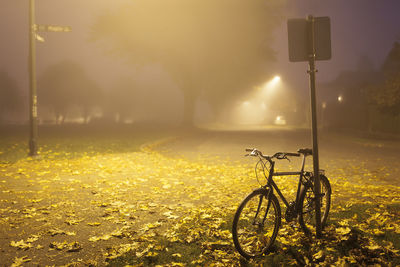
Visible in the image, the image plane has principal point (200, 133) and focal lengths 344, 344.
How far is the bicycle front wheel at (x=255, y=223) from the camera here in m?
4.11

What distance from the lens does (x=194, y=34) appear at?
104 ft

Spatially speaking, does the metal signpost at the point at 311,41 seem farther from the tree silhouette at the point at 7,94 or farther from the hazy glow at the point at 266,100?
the tree silhouette at the point at 7,94

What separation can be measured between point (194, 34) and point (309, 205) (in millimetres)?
28583

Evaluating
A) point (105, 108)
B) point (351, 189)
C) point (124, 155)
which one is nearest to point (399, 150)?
point (351, 189)

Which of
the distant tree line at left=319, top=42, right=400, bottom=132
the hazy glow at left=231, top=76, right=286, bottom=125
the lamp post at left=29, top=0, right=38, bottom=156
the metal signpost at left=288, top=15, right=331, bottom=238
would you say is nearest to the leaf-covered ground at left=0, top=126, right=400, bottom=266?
the metal signpost at left=288, top=15, right=331, bottom=238

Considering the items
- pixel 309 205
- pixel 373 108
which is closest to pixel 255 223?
pixel 309 205

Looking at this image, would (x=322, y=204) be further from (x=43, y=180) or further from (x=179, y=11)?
(x=179, y=11)

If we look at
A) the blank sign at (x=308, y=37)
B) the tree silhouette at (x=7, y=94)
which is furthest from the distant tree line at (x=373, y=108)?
the tree silhouette at (x=7, y=94)

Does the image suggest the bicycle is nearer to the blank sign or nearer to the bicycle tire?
the bicycle tire

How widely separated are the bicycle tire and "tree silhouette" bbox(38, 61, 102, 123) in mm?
85839

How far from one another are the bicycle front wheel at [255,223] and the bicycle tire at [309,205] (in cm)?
44

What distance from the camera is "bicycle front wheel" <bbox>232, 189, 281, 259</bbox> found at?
13.5 ft

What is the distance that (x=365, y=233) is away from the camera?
471cm

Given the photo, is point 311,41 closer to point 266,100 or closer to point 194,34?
point 194,34
